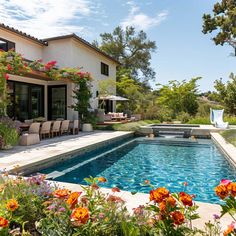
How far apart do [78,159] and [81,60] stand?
34.5 ft

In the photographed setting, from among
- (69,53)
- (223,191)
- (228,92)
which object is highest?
(69,53)

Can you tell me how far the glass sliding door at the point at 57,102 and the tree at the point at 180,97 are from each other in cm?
1280

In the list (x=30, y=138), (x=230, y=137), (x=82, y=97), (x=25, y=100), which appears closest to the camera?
(x=30, y=138)

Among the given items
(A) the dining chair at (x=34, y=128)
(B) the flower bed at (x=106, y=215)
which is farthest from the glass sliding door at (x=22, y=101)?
(B) the flower bed at (x=106, y=215)

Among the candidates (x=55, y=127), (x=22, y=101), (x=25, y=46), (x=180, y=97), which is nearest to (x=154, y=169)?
(x=55, y=127)

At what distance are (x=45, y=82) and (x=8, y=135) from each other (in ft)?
26.3

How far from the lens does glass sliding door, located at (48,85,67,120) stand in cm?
1620

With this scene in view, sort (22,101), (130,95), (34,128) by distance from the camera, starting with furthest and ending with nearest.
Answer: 1. (130,95)
2. (22,101)
3. (34,128)

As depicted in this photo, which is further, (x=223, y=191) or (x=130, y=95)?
(x=130, y=95)

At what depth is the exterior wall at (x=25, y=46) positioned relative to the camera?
523 inches

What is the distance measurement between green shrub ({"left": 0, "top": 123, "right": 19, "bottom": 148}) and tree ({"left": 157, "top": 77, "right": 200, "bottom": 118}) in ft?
61.2

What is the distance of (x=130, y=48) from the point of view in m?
37.8

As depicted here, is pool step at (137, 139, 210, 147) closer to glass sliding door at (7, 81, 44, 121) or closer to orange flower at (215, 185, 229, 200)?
glass sliding door at (7, 81, 44, 121)

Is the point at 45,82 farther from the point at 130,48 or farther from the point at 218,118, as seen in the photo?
the point at 130,48
